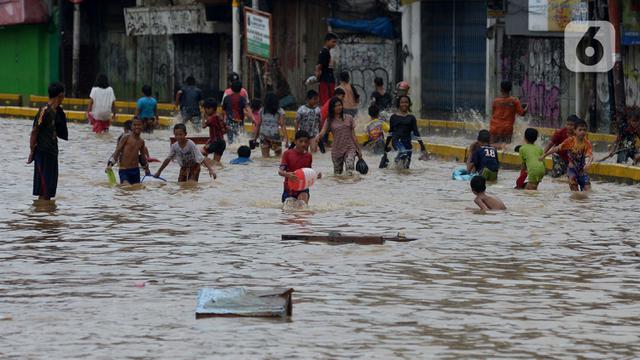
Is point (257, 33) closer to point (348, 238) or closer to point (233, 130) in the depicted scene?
A: point (233, 130)

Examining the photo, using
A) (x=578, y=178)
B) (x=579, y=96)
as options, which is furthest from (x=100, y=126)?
(x=578, y=178)

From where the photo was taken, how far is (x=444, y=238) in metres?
15.6

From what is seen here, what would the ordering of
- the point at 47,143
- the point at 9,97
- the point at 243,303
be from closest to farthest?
the point at 243,303, the point at 47,143, the point at 9,97

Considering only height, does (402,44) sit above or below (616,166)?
above

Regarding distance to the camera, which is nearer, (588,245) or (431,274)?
(431,274)

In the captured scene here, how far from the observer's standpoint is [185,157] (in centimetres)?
2111

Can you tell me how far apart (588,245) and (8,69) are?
128 ft

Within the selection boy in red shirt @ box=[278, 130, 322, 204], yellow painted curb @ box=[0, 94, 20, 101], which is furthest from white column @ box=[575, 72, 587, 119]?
yellow painted curb @ box=[0, 94, 20, 101]

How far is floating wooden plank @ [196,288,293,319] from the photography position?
10.9 meters

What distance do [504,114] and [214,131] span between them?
4.58 m

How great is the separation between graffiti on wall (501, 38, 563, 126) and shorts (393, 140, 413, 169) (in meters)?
7.93

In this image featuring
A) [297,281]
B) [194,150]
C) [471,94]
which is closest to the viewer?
[297,281]

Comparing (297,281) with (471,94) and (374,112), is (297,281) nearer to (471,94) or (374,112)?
(374,112)

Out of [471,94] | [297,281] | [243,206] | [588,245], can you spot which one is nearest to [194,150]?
[243,206]
